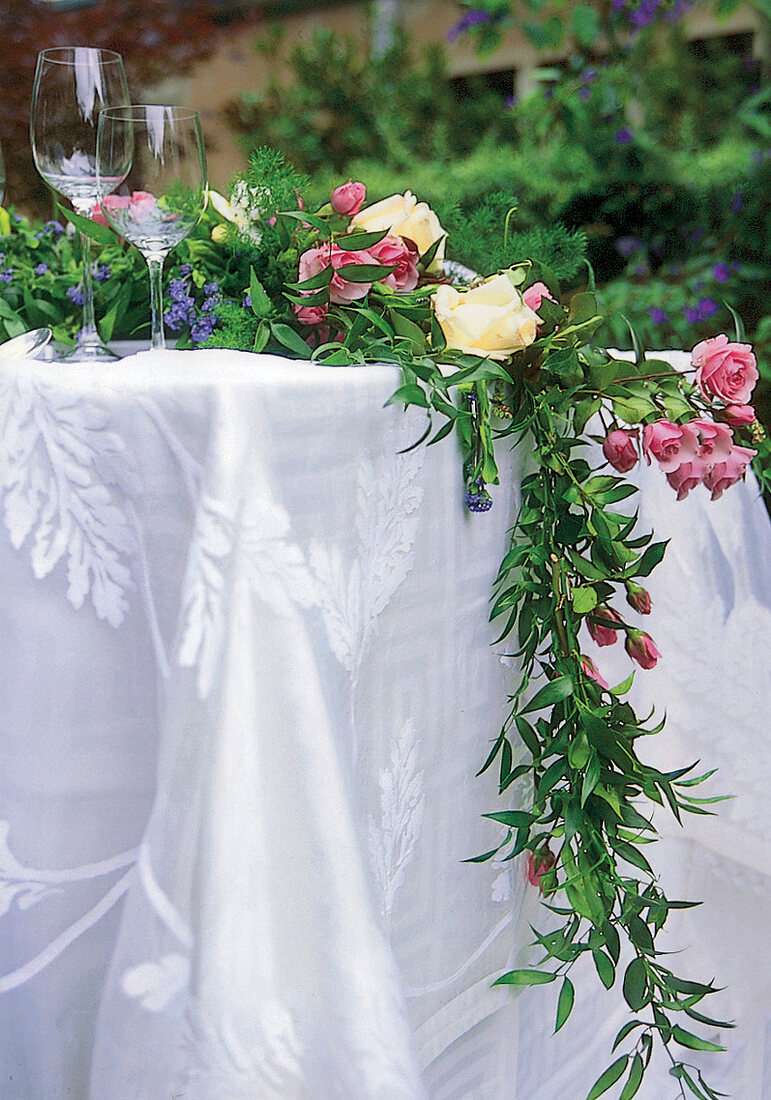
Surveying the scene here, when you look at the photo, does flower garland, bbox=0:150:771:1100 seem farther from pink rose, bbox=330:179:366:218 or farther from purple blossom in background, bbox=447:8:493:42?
purple blossom in background, bbox=447:8:493:42

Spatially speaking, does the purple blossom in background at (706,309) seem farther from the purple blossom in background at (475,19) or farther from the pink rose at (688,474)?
the pink rose at (688,474)

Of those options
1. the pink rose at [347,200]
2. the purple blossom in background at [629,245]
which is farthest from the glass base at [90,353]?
the purple blossom in background at [629,245]

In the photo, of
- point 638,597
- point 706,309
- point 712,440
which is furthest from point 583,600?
point 706,309

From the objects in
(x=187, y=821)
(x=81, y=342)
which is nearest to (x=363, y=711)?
(x=187, y=821)

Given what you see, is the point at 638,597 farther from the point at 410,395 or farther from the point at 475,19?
the point at 475,19

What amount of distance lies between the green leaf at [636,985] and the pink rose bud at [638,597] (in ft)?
0.90

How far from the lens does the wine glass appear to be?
2.65ft

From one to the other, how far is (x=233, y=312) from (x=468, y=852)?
1.64 feet

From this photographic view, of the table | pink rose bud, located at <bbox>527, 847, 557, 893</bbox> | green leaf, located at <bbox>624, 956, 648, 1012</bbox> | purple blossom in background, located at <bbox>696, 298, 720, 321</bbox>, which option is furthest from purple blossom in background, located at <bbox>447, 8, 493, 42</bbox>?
green leaf, located at <bbox>624, 956, 648, 1012</bbox>

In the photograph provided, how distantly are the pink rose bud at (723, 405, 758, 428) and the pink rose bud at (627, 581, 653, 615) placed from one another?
0.15 meters

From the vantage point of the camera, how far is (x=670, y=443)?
2.65 ft

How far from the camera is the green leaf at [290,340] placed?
80 centimetres

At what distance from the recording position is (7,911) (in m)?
0.71

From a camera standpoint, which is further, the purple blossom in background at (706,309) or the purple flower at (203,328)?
the purple blossom in background at (706,309)
